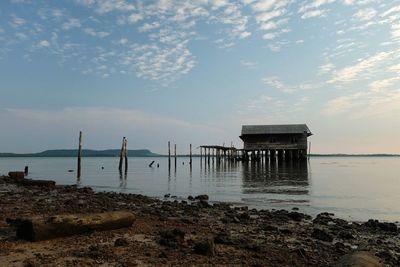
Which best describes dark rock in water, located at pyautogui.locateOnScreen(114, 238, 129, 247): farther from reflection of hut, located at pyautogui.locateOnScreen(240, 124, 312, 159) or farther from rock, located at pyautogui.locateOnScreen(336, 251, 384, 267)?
reflection of hut, located at pyautogui.locateOnScreen(240, 124, 312, 159)

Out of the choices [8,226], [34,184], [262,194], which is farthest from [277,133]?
[8,226]

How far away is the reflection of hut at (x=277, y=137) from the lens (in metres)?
60.9

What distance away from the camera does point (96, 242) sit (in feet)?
28.1

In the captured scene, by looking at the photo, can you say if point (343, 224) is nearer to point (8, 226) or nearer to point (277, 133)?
point (8, 226)

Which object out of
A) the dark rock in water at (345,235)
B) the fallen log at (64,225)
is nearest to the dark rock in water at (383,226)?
the dark rock in water at (345,235)

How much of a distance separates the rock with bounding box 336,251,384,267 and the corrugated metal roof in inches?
2113

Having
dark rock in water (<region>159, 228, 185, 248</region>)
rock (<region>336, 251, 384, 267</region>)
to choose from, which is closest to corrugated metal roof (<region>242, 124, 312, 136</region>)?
dark rock in water (<region>159, 228, 185, 248</region>)

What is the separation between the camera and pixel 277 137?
2440 inches

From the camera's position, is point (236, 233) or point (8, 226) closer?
point (8, 226)

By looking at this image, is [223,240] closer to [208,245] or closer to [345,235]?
[208,245]

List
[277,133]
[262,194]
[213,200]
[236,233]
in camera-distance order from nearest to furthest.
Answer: [236,233] < [213,200] < [262,194] < [277,133]

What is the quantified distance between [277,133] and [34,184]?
42.4 m

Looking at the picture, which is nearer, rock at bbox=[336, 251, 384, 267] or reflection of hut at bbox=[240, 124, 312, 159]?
rock at bbox=[336, 251, 384, 267]

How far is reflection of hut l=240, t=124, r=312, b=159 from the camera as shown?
6088cm
